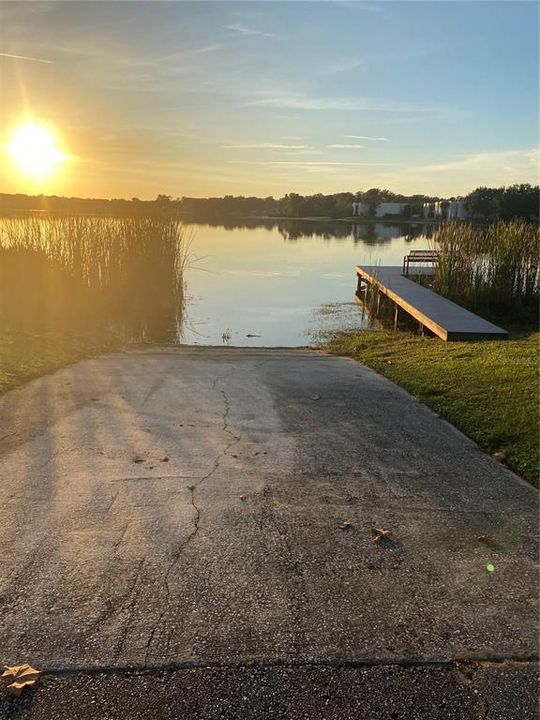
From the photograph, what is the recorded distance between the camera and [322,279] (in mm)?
22312

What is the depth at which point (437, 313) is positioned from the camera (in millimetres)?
10828

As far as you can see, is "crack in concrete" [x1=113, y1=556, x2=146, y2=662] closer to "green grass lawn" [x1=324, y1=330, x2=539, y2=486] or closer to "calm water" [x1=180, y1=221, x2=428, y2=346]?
"green grass lawn" [x1=324, y1=330, x2=539, y2=486]

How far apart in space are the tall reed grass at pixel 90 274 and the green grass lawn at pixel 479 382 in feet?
17.1

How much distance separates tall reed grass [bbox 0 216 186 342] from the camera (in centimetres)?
1155

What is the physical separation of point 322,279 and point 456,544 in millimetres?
19902

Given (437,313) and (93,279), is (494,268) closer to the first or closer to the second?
(437,313)

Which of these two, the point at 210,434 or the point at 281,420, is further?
the point at 281,420

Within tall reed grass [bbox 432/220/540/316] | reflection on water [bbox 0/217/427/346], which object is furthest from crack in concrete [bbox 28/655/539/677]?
tall reed grass [bbox 432/220/540/316]

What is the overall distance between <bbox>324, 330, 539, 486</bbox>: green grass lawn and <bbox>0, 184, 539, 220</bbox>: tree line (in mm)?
9092

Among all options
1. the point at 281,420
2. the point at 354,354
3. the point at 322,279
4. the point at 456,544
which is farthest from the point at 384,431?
the point at 322,279

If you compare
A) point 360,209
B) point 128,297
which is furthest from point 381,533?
point 360,209

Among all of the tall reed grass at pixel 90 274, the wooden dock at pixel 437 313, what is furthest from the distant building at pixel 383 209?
the tall reed grass at pixel 90 274

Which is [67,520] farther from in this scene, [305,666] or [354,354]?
[354,354]

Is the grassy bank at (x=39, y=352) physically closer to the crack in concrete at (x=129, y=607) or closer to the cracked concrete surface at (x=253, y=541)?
the cracked concrete surface at (x=253, y=541)
